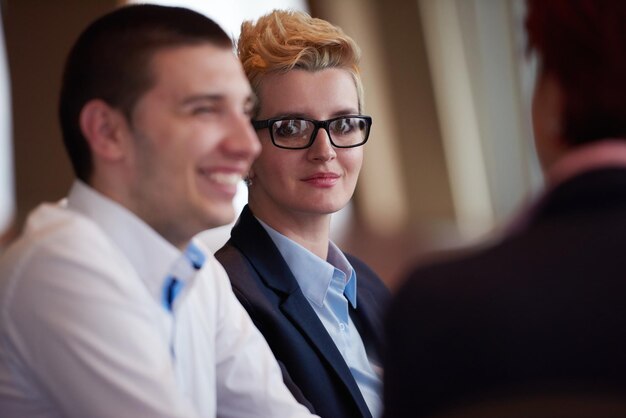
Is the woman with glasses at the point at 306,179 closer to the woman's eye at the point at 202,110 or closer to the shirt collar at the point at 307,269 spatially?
the shirt collar at the point at 307,269

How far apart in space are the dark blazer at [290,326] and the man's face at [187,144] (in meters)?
0.48

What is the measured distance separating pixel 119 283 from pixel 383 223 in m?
9.89

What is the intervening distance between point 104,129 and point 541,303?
2.78ft

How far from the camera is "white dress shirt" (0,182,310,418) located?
1.48m

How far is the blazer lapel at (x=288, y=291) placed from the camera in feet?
6.92

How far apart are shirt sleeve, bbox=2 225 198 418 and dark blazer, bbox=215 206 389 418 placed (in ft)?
1.76

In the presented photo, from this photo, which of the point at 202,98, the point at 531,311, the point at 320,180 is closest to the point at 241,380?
the point at 202,98

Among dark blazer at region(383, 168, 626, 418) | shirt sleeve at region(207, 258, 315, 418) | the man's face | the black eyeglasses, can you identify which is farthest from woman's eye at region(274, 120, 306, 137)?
dark blazer at region(383, 168, 626, 418)

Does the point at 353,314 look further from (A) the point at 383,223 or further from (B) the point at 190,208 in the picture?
(A) the point at 383,223

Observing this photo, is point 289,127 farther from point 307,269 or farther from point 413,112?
point 413,112

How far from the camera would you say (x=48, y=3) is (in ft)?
29.7

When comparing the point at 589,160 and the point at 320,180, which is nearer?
the point at 589,160

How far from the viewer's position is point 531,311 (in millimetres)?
1037

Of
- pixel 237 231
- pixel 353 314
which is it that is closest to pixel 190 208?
pixel 237 231
